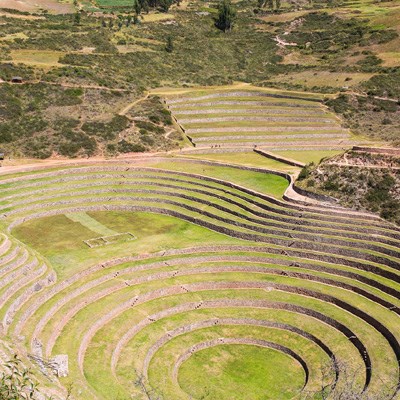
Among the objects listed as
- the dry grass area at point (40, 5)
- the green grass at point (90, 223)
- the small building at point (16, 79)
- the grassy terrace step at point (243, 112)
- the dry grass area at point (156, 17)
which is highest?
the dry grass area at point (40, 5)

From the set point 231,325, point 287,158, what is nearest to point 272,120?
point 287,158

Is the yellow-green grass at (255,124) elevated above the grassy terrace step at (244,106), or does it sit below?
below

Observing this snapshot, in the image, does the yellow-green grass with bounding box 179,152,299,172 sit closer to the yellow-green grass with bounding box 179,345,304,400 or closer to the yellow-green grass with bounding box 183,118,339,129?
the yellow-green grass with bounding box 183,118,339,129

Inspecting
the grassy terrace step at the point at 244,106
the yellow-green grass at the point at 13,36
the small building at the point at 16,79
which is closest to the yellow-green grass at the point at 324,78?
the grassy terrace step at the point at 244,106

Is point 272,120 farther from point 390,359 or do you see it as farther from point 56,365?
point 56,365

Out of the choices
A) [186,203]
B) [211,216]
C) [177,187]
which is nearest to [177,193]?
[177,187]

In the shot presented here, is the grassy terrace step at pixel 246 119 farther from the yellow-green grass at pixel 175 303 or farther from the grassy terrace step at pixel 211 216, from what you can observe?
the yellow-green grass at pixel 175 303
